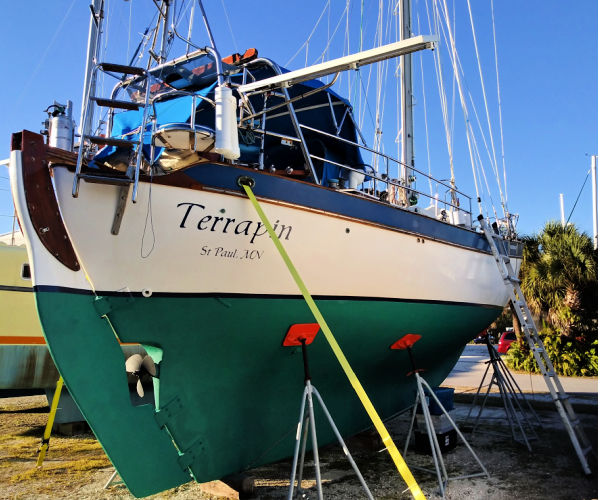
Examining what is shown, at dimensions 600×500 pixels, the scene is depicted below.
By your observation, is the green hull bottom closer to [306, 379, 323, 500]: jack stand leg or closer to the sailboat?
the sailboat

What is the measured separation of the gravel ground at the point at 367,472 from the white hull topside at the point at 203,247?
1983 mm

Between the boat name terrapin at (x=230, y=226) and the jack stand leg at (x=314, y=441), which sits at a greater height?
the boat name terrapin at (x=230, y=226)

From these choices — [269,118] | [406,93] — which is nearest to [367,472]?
[269,118]

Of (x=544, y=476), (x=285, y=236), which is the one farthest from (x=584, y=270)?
(x=285, y=236)

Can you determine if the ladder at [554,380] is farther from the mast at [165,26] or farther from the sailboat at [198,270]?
the mast at [165,26]

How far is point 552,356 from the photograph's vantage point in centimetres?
1278

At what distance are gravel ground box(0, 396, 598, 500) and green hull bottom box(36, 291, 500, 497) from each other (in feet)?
1.85

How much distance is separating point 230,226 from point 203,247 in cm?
31

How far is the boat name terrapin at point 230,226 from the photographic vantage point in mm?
4004

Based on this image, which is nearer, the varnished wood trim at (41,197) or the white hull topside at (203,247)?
the varnished wood trim at (41,197)

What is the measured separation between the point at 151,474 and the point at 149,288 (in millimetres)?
1571

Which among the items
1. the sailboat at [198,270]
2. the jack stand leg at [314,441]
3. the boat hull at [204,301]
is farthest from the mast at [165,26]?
the jack stand leg at [314,441]

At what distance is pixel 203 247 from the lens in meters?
4.11

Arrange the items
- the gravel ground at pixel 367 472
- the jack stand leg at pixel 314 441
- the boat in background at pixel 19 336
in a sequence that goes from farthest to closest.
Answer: the boat in background at pixel 19 336 < the gravel ground at pixel 367 472 < the jack stand leg at pixel 314 441
